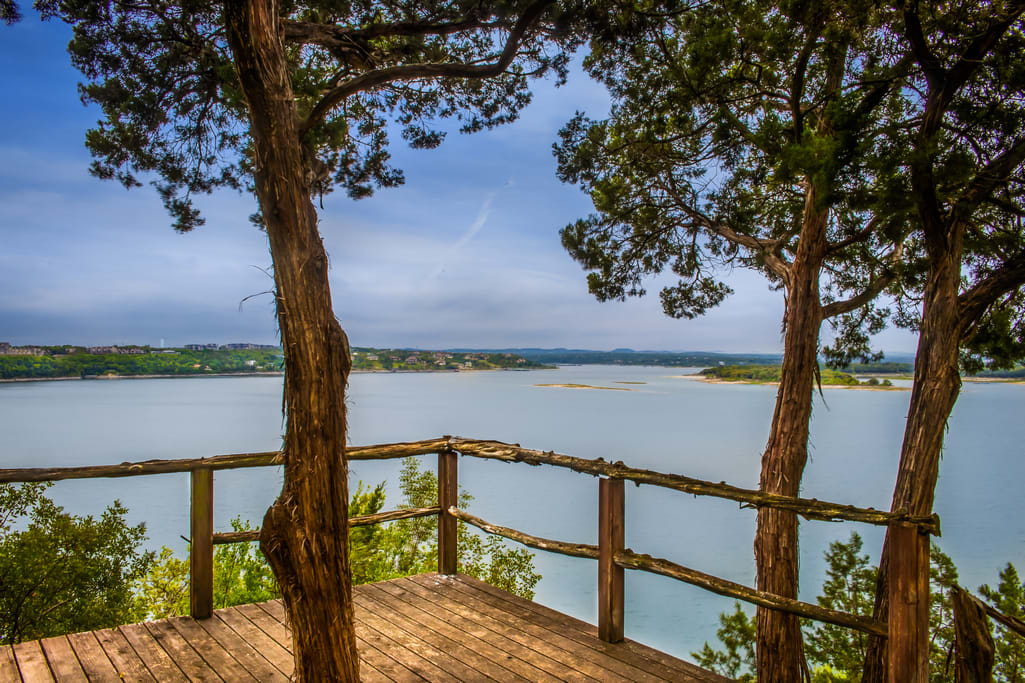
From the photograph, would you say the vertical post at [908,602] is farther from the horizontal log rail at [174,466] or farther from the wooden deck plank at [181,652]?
the wooden deck plank at [181,652]

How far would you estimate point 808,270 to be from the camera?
521 centimetres

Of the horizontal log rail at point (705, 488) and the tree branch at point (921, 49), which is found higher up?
the tree branch at point (921, 49)

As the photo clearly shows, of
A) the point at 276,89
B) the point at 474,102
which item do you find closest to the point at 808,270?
the point at 474,102

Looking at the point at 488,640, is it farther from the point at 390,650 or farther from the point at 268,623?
the point at 268,623

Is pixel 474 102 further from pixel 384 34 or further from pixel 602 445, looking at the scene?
pixel 602 445

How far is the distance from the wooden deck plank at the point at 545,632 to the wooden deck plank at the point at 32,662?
74.3 inches

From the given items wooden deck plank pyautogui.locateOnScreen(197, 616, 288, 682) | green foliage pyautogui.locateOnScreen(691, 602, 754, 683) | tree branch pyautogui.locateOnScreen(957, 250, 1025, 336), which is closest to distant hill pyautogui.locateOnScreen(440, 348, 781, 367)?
green foliage pyautogui.locateOnScreen(691, 602, 754, 683)

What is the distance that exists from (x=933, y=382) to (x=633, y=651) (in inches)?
135

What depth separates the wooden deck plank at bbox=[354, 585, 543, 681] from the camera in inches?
102

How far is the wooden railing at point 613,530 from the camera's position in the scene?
6.55 ft

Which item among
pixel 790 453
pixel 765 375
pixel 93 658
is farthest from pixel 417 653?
pixel 765 375

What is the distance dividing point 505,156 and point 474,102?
35292 mm

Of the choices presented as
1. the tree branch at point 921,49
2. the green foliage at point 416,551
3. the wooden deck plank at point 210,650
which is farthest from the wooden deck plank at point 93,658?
the tree branch at point 921,49

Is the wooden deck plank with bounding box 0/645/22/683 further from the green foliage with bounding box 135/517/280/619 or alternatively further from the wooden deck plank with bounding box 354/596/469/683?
the green foliage with bounding box 135/517/280/619
